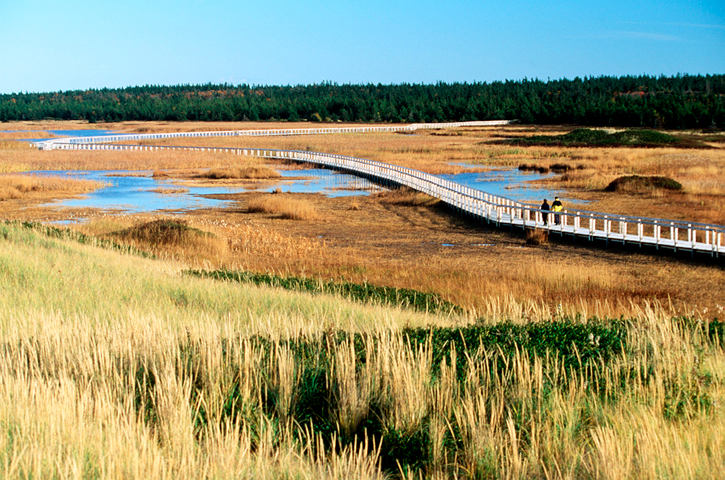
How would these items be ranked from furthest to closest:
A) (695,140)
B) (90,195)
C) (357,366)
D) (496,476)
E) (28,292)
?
(695,140)
(90,195)
(28,292)
(357,366)
(496,476)

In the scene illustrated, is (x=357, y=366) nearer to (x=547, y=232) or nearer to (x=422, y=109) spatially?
(x=547, y=232)

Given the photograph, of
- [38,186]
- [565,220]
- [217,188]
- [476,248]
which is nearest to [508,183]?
[217,188]

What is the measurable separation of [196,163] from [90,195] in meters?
22.0

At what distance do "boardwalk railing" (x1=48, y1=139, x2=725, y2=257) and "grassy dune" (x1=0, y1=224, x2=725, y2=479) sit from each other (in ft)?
47.7

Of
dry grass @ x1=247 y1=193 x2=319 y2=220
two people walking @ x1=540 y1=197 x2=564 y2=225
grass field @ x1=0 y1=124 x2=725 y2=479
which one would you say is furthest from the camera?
dry grass @ x1=247 y1=193 x2=319 y2=220

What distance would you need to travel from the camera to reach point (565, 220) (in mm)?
27859

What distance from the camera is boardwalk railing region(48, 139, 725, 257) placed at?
23453mm

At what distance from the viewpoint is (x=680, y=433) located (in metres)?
6.33

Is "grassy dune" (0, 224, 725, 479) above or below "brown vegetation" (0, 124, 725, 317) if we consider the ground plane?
above

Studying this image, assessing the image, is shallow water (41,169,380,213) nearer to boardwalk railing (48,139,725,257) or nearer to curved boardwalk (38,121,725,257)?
curved boardwalk (38,121,725,257)

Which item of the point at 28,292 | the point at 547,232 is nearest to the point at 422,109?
the point at 547,232

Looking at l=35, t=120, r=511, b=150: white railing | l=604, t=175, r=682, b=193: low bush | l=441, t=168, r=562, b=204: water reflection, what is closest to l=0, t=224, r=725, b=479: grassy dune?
l=441, t=168, r=562, b=204: water reflection

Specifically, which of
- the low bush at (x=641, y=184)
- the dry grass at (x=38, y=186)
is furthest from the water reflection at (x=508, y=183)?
the dry grass at (x=38, y=186)

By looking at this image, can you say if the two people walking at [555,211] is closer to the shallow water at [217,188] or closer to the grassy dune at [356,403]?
the shallow water at [217,188]
